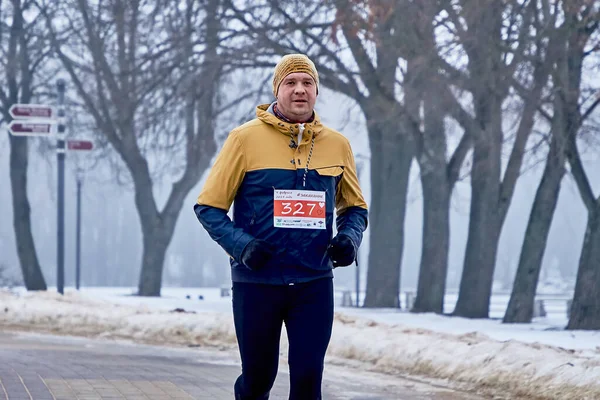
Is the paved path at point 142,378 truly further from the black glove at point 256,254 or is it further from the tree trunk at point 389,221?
the tree trunk at point 389,221

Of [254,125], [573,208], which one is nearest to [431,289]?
[254,125]

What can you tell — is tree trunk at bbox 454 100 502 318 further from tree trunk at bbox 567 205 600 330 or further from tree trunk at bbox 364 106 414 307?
tree trunk at bbox 364 106 414 307

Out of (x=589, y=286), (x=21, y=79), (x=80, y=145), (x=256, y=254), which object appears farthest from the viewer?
(x=21, y=79)

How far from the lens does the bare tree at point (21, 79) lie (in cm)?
3009

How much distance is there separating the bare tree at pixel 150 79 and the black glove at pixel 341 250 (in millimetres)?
17782

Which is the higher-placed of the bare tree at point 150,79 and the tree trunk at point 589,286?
the bare tree at point 150,79

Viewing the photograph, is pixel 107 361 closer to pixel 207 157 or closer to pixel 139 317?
pixel 139 317

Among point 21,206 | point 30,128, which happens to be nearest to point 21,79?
point 21,206

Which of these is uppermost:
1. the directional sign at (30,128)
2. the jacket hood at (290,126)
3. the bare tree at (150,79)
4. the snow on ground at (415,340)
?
the bare tree at (150,79)

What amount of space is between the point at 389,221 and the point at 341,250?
2086 centimetres

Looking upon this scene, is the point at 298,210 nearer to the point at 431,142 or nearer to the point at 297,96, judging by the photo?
the point at 297,96

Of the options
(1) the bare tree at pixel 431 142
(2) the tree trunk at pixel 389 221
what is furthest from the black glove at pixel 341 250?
(2) the tree trunk at pixel 389 221

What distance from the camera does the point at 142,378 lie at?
10.8 metres

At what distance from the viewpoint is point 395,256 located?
26328mm
